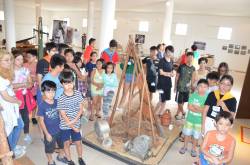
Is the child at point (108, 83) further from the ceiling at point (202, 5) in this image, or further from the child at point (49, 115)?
the ceiling at point (202, 5)

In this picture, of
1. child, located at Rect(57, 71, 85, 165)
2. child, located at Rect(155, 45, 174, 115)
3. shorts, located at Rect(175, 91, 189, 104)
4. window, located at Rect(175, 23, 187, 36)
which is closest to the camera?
child, located at Rect(57, 71, 85, 165)

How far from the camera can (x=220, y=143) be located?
2.65 metres

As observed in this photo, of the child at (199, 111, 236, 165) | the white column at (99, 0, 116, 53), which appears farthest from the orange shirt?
the white column at (99, 0, 116, 53)

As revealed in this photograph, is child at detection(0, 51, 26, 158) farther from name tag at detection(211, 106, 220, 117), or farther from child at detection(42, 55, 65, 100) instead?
name tag at detection(211, 106, 220, 117)

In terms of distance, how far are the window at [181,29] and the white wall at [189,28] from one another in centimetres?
25

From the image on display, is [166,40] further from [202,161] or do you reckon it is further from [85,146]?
[202,161]

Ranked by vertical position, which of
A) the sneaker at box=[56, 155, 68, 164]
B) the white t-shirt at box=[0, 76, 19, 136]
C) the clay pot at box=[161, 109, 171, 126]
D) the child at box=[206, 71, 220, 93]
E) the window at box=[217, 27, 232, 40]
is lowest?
the sneaker at box=[56, 155, 68, 164]

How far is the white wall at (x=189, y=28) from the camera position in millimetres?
16641

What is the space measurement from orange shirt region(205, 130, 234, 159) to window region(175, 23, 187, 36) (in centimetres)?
1724

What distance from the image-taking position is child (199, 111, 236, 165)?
102 inches

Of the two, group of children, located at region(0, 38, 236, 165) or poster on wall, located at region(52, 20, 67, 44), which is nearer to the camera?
group of children, located at region(0, 38, 236, 165)

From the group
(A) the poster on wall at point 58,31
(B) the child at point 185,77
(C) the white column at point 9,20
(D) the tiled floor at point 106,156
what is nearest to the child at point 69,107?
(D) the tiled floor at point 106,156

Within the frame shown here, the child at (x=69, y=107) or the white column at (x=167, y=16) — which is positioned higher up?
the white column at (x=167, y=16)

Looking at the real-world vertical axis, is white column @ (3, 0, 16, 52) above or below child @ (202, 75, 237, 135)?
above
